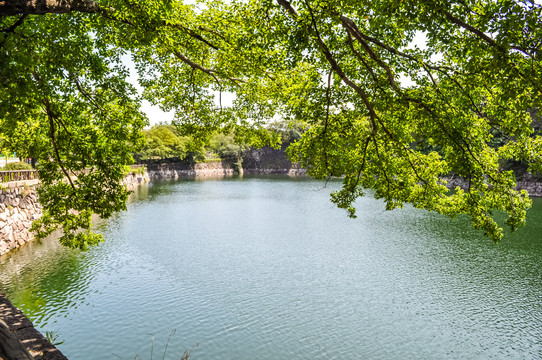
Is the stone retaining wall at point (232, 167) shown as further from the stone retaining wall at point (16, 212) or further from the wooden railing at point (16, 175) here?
the stone retaining wall at point (16, 212)

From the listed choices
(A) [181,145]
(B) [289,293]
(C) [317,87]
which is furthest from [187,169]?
(C) [317,87]

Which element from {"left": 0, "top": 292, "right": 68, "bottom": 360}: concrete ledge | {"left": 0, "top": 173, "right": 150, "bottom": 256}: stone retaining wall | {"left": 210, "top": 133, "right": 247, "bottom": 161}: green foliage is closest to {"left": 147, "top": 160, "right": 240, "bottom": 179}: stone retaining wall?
{"left": 210, "top": 133, "right": 247, "bottom": 161}: green foliage

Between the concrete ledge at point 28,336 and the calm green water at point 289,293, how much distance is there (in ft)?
7.36

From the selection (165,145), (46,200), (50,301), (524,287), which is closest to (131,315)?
(50,301)

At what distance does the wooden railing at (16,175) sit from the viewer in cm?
1733

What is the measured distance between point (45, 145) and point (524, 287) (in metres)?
16.1

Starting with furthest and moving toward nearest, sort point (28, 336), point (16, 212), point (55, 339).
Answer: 1. point (16, 212)
2. point (55, 339)
3. point (28, 336)

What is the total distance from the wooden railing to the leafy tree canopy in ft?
26.4

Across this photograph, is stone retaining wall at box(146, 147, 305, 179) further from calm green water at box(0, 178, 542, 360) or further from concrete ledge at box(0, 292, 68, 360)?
concrete ledge at box(0, 292, 68, 360)

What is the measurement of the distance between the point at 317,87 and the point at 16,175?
17.0m

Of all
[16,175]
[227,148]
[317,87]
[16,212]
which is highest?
[227,148]

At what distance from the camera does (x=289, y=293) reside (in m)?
13.2

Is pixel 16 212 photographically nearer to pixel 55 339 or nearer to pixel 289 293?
pixel 55 339

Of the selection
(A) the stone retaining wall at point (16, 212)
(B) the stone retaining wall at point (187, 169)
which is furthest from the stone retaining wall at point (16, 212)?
(B) the stone retaining wall at point (187, 169)
